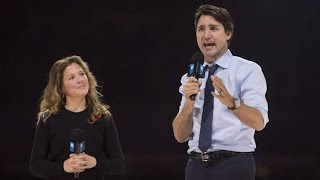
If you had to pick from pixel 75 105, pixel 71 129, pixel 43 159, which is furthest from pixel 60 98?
pixel 43 159

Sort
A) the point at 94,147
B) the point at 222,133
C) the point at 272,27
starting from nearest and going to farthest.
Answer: the point at 222,133 → the point at 94,147 → the point at 272,27

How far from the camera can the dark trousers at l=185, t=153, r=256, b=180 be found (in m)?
2.07

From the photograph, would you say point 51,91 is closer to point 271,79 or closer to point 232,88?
point 232,88

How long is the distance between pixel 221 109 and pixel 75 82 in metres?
0.69

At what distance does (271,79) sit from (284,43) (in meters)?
0.30

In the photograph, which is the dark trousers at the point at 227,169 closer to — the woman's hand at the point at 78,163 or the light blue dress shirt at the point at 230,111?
the light blue dress shirt at the point at 230,111

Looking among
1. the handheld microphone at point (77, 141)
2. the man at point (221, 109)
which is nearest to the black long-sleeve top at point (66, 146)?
the handheld microphone at point (77, 141)

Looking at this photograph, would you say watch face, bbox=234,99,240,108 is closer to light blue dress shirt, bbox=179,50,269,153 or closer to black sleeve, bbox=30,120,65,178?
light blue dress shirt, bbox=179,50,269,153

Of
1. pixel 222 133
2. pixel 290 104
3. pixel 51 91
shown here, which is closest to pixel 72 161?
pixel 51 91

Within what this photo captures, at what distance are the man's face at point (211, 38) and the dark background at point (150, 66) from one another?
6.65 ft

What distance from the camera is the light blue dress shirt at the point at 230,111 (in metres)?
2.10

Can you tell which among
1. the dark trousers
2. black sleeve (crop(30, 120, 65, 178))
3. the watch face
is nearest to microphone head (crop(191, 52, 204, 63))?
the watch face

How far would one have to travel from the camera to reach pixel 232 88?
85.1 inches

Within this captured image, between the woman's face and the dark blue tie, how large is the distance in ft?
1.88
